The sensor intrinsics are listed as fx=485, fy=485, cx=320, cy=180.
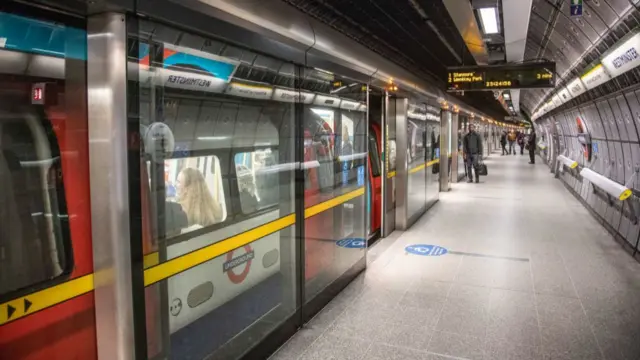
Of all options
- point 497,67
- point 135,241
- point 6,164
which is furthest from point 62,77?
point 497,67

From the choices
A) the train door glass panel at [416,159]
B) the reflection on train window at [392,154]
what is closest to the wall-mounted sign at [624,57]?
the train door glass panel at [416,159]

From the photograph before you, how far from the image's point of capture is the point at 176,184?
289 cm

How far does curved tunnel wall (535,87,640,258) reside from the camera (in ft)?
21.4

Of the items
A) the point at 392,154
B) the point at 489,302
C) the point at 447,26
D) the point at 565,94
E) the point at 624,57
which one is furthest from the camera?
the point at 565,94

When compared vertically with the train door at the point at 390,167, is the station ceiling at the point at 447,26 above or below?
above

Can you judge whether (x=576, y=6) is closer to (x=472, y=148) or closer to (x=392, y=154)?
(x=392, y=154)

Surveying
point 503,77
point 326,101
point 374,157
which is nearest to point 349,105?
point 326,101

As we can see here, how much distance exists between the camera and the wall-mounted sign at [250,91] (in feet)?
11.1

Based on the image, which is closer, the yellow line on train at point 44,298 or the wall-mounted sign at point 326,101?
the yellow line on train at point 44,298

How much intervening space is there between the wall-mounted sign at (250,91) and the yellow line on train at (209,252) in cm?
94

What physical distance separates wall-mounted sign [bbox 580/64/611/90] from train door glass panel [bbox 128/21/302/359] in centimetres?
522

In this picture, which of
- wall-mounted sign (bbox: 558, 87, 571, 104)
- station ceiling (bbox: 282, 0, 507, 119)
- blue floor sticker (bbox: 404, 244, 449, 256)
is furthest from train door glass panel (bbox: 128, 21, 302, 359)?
wall-mounted sign (bbox: 558, 87, 571, 104)

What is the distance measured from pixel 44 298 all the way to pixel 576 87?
982cm

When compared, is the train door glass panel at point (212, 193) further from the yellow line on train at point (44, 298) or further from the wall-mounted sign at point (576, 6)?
the wall-mounted sign at point (576, 6)
